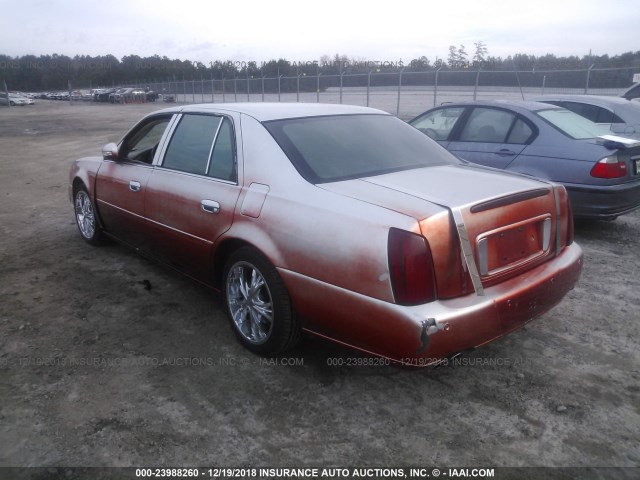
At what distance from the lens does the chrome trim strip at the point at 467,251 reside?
249 centimetres

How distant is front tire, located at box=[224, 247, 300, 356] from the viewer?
2.98m

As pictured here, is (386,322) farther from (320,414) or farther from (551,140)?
(551,140)

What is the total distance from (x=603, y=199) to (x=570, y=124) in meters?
1.08

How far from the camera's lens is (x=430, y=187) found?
2.83 meters

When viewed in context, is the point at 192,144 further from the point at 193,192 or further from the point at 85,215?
the point at 85,215

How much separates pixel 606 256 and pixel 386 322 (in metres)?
Answer: 3.66

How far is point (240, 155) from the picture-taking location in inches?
131

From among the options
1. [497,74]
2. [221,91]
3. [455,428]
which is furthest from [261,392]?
[221,91]

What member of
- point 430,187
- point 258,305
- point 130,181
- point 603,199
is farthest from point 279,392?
point 603,199

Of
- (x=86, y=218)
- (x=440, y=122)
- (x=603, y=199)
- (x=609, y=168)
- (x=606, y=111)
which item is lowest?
(x=86, y=218)

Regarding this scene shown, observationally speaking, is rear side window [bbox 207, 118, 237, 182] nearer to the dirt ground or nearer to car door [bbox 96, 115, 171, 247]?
car door [bbox 96, 115, 171, 247]

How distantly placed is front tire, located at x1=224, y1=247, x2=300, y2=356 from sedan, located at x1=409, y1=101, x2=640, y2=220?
376cm

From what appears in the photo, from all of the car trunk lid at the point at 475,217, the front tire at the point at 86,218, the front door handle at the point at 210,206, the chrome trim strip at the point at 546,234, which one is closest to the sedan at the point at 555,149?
the car trunk lid at the point at 475,217

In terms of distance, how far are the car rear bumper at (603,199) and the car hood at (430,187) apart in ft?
8.66
